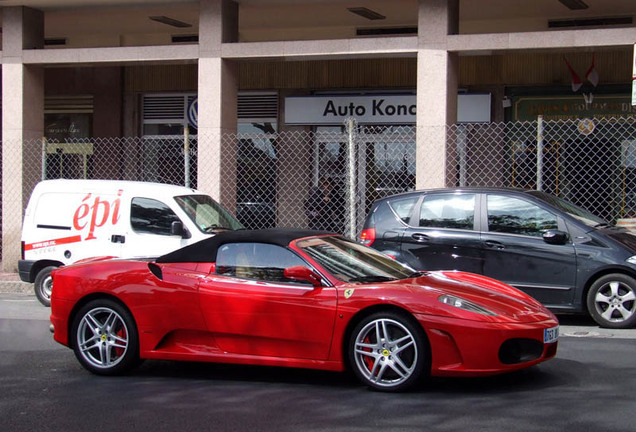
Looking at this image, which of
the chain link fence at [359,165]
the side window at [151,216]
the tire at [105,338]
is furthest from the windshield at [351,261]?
the chain link fence at [359,165]

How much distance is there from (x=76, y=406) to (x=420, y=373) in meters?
2.52

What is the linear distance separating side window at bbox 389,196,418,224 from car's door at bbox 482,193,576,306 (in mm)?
870

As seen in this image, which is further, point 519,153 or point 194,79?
point 194,79

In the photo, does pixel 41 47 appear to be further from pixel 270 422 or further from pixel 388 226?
pixel 270 422

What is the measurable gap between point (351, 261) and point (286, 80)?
1247 centimetres

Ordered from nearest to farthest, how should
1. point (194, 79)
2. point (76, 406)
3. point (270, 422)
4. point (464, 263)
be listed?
point (270, 422) → point (76, 406) → point (464, 263) → point (194, 79)

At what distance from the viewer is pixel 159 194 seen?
11.6m

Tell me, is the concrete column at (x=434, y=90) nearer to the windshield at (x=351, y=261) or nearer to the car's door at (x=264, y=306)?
the windshield at (x=351, y=261)

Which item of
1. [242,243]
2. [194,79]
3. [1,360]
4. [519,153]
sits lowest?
[1,360]

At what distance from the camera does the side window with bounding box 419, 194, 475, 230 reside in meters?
10.4

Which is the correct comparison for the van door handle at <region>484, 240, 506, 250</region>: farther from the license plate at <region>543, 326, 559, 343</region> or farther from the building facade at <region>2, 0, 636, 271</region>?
the building facade at <region>2, 0, 636, 271</region>

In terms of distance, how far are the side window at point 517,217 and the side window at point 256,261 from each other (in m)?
3.86

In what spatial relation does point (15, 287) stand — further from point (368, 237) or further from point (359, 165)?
point (359, 165)

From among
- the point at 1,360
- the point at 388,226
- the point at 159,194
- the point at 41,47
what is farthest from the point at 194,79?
the point at 1,360
